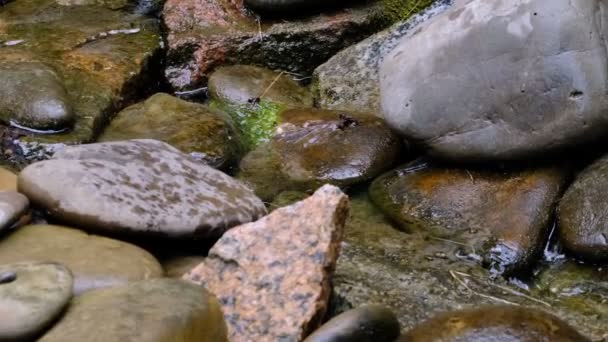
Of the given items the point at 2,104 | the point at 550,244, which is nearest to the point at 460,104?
the point at 550,244

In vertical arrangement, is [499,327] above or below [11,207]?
above

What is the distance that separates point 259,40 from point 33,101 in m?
1.90

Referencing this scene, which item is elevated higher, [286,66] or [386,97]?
[386,97]

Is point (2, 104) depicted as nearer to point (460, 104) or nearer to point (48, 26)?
point (48, 26)

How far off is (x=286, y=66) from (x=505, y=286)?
10.0ft

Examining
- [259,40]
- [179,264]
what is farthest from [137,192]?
[259,40]

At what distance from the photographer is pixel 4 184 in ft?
11.7

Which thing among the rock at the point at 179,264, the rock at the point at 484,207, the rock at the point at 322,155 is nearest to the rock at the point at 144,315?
the rock at the point at 179,264

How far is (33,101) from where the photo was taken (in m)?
4.76

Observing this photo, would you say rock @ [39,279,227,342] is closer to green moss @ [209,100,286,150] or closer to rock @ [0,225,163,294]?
rock @ [0,225,163,294]

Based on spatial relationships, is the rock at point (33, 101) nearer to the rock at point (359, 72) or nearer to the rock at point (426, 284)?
the rock at point (359, 72)

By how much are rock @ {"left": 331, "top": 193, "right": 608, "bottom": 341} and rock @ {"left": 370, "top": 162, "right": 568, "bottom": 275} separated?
0.10 m

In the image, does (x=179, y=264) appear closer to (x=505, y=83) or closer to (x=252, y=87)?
(x=505, y=83)

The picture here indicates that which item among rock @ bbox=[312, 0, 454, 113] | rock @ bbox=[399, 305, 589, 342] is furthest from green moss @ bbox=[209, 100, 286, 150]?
rock @ bbox=[399, 305, 589, 342]
